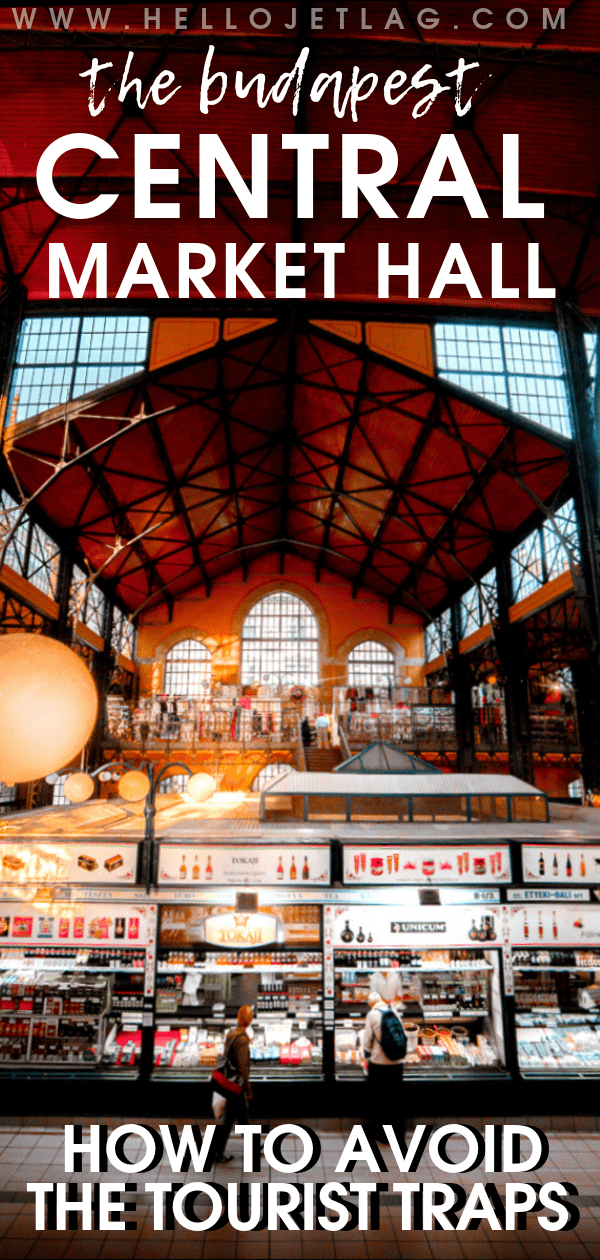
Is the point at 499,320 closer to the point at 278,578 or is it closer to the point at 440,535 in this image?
the point at 440,535

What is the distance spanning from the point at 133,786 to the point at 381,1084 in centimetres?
317

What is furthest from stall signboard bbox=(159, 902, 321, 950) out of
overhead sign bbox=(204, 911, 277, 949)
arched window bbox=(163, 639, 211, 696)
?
arched window bbox=(163, 639, 211, 696)

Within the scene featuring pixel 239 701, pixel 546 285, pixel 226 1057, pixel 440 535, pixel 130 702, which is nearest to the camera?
pixel 226 1057

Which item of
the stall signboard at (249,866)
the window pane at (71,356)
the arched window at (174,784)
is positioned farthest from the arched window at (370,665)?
the stall signboard at (249,866)

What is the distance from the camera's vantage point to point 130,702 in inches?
870

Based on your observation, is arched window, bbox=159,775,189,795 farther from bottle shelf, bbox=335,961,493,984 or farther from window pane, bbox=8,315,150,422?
bottle shelf, bbox=335,961,493,984

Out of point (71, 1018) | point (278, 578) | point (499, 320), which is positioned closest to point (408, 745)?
point (278, 578)

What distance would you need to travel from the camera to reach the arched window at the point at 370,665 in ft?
80.1

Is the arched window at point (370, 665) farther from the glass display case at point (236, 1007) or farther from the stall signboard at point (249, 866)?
the stall signboard at point (249, 866)

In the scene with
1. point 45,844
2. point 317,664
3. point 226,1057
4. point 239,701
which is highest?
point 317,664

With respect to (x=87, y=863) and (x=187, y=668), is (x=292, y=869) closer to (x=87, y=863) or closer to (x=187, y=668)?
(x=87, y=863)

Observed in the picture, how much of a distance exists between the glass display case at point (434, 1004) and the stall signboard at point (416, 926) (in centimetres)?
16

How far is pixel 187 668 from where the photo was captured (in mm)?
Result: 24438

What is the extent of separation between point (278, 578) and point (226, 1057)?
20.9 m
